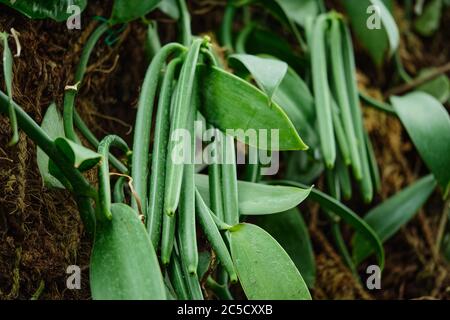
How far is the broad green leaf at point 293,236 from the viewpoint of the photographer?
2.89 ft

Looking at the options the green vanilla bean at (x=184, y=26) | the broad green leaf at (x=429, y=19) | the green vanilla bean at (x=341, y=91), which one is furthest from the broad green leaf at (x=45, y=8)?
the broad green leaf at (x=429, y=19)

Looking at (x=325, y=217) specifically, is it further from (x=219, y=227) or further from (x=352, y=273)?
(x=219, y=227)

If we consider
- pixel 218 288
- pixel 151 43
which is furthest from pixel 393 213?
pixel 151 43

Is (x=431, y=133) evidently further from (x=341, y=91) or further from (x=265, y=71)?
(x=265, y=71)

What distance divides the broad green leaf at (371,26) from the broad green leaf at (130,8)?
1.14 feet

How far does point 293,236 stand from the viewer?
886 mm

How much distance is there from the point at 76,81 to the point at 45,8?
0.32 feet

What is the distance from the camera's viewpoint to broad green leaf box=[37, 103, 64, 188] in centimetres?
67

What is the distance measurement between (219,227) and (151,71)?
211mm

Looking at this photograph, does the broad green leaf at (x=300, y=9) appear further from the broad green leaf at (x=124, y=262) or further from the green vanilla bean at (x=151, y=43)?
the broad green leaf at (x=124, y=262)

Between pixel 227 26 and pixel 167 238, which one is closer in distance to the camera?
pixel 167 238

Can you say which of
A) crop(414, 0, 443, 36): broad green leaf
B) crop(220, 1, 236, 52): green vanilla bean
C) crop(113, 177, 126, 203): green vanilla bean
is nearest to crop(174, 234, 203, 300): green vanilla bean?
crop(113, 177, 126, 203): green vanilla bean

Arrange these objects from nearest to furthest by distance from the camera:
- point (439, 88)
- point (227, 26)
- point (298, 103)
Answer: point (298, 103), point (227, 26), point (439, 88)

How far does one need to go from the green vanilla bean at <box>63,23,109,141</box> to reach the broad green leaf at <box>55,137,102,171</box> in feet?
0.39
